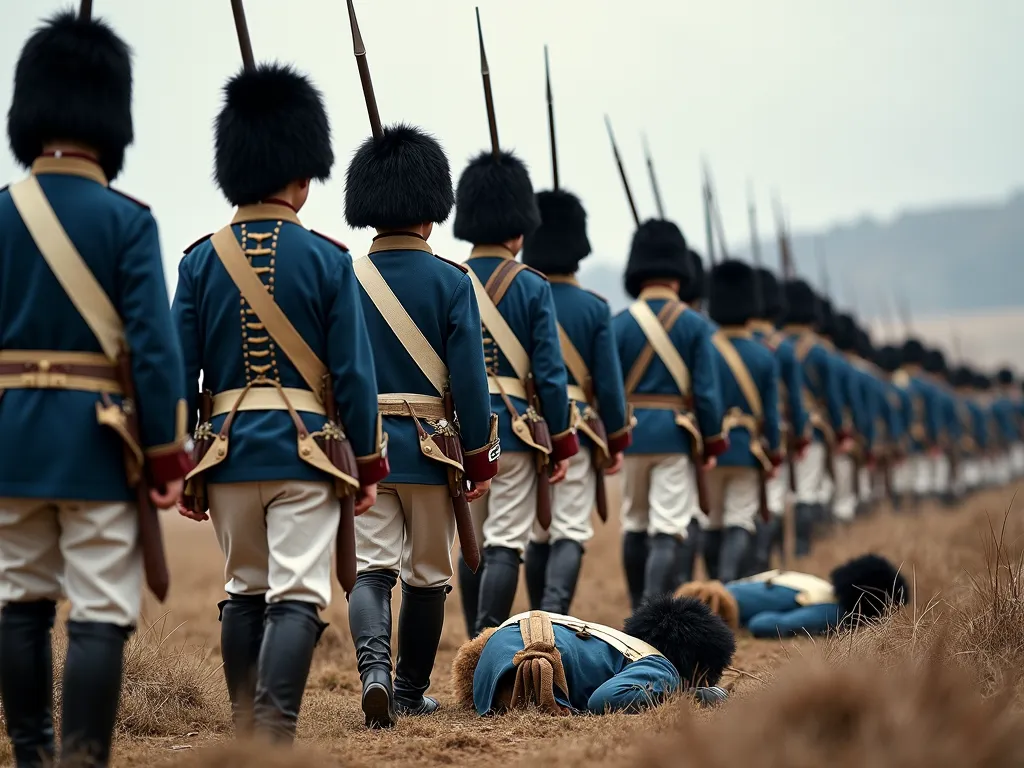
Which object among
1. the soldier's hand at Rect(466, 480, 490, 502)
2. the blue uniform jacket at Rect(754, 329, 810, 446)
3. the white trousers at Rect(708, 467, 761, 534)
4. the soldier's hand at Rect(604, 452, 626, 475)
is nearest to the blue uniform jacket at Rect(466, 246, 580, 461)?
the soldier's hand at Rect(604, 452, 626, 475)

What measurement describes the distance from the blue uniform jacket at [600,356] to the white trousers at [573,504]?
0.49 ft

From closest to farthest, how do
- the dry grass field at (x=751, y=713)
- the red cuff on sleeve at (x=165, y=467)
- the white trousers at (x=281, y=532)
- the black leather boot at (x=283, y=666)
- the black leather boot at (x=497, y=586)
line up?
1. the dry grass field at (x=751, y=713)
2. the red cuff on sleeve at (x=165, y=467)
3. the black leather boot at (x=283, y=666)
4. the white trousers at (x=281, y=532)
5. the black leather boot at (x=497, y=586)

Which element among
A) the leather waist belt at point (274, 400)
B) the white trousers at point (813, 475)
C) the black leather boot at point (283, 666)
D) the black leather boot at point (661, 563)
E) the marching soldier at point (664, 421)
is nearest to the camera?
the black leather boot at point (283, 666)

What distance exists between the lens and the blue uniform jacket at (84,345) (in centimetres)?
398

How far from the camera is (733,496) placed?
995cm

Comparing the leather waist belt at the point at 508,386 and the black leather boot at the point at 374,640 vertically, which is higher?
the leather waist belt at the point at 508,386

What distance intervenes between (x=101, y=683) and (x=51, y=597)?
329mm

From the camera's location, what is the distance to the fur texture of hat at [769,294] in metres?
12.1

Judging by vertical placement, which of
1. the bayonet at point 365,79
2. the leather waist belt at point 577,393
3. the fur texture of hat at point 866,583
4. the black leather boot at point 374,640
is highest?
the bayonet at point 365,79

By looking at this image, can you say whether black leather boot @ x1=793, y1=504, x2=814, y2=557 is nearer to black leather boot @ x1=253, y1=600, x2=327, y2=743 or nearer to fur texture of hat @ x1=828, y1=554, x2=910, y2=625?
fur texture of hat @ x1=828, y1=554, x2=910, y2=625

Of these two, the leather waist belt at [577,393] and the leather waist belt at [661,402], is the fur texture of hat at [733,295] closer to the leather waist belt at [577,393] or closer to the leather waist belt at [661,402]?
the leather waist belt at [661,402]

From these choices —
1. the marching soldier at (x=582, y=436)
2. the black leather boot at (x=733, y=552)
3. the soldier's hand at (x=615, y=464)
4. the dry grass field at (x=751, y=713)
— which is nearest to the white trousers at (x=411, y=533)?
the dry grass field at (x=751, y=713)

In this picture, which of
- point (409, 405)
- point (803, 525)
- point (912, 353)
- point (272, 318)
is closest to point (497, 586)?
point (409, 405)

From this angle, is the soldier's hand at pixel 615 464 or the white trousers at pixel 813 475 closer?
the soldier's hand at pixel 615 464
